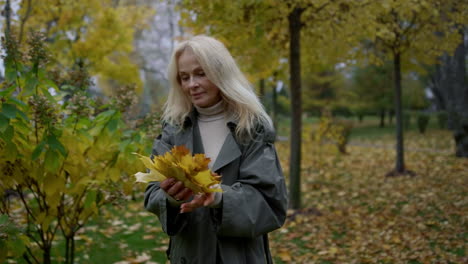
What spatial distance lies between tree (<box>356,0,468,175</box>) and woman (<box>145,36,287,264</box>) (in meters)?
4.00

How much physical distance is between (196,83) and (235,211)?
62 cm

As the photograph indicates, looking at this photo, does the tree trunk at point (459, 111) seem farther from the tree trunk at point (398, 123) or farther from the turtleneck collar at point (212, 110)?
the turtleneck collar at point (212, 110)

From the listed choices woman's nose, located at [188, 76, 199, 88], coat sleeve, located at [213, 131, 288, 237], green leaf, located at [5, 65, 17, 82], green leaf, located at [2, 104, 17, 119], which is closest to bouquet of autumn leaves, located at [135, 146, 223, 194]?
coat sleeve, located at [213, 131, 288, 237]

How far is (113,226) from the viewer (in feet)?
17.0

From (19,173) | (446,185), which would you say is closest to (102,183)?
(19,173)

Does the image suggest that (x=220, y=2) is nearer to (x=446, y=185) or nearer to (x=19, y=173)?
(x=19, y=173)

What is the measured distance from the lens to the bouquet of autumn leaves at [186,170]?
1.22 meters

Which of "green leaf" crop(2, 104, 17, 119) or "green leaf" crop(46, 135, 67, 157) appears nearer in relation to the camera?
"green leaf" crop(2, 104, 17, 119)

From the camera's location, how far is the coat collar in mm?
1609

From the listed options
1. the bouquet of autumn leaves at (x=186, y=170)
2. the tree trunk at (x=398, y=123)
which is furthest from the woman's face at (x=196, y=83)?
the tree trunk at (x=398, y=123)

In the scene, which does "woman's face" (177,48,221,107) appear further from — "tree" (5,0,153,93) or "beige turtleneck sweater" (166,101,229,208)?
"tree" (5,0,153,93)

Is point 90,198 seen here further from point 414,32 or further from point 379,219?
point 414,32

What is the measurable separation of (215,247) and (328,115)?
27.7ft

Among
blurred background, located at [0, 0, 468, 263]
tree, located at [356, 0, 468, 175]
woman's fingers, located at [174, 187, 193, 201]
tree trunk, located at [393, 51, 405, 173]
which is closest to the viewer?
woman's fingers, located at [174, 187, 193, 201]
